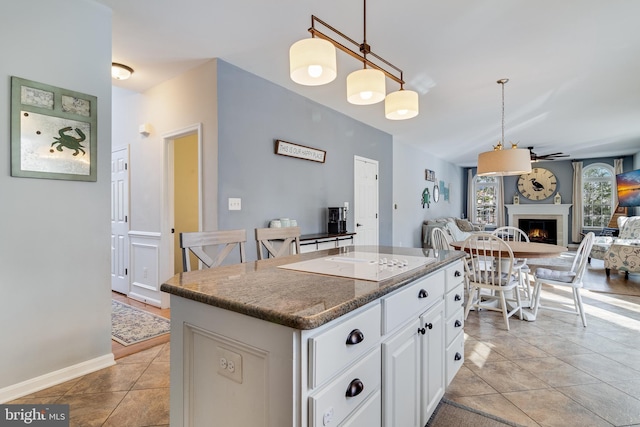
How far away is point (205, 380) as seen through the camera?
1.04 metres

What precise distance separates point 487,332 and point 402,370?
2.13 metres

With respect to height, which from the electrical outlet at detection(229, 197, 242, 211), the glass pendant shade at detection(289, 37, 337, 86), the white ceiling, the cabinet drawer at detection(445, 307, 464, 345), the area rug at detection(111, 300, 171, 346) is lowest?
the area rug at detection(111, 300, 171, 346)

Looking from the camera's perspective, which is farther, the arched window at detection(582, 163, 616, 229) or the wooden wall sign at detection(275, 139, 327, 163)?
the arched window at detection(582, 163, 616, 229)

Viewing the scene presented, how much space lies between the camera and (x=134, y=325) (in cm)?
307

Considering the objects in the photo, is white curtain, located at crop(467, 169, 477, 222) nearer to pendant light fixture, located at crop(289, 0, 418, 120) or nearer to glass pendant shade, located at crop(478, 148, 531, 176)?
glass pendant shade, located at crop(478, 148, 531, 176)

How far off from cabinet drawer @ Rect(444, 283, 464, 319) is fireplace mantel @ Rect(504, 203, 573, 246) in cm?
890

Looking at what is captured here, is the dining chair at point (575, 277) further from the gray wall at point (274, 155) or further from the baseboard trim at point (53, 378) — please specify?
the baseboard trim at point (53, 378)

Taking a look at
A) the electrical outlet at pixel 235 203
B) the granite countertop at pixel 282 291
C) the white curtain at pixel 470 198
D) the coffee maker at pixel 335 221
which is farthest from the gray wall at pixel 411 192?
the granite countertop at pixel 282 291

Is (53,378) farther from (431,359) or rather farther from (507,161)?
(507,161)

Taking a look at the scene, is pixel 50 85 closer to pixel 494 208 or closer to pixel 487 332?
pixel 487 332

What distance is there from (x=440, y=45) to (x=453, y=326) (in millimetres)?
2332

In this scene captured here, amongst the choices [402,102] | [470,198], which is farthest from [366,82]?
[470,198]

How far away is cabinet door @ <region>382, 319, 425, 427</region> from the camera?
45.8 inches

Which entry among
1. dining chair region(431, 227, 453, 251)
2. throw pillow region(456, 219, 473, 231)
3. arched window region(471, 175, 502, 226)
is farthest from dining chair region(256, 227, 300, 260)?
arched window region(471, 175, 502, 226)
